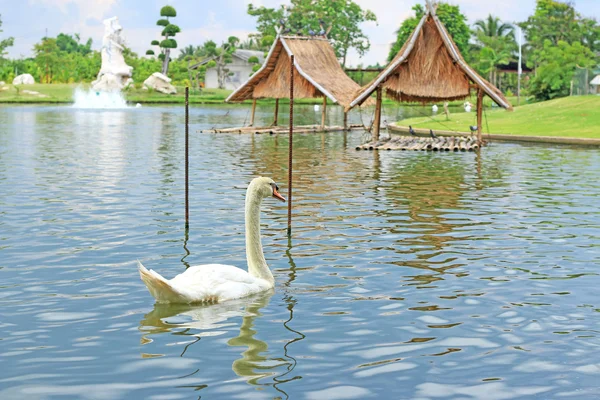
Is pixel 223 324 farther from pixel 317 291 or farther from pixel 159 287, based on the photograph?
pixel 317 291

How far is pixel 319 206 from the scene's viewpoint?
16.0 meters

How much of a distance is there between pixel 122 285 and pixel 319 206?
6.63 meters

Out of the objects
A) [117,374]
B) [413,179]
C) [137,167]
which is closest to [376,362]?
[117,374]

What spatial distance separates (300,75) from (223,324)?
97.6 ft

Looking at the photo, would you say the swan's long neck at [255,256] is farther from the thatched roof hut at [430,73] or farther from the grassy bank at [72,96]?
the grassy bank at [72,96]

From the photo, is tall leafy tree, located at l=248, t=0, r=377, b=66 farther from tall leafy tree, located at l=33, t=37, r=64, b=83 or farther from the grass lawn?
the grass lawn

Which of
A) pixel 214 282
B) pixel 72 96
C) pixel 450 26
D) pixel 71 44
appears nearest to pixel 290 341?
pixel 214 282

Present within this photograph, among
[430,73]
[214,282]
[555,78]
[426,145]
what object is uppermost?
[555,78]

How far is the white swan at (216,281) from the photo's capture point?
8477 millimetres

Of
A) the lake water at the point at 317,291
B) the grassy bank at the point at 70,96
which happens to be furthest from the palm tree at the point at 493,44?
the lake water at the point at 317,291

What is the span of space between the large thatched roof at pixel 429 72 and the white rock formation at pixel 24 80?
6233cm

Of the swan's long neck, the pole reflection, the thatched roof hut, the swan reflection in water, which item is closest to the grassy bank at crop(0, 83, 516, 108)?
the thatched roof hut

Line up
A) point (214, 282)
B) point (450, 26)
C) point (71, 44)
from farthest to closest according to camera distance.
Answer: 1. point (71, 44)
2. point (450, 26)
3. point (214, 282)

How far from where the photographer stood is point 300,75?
123 ft
